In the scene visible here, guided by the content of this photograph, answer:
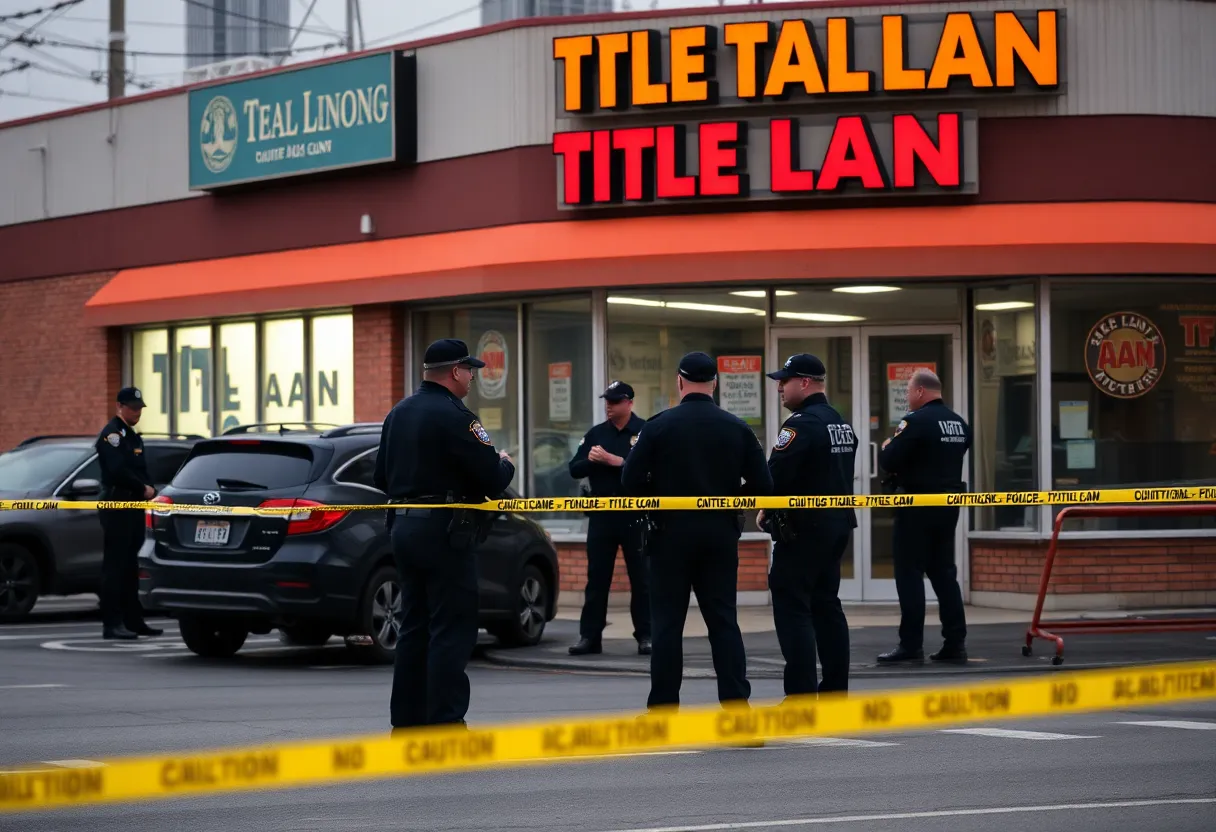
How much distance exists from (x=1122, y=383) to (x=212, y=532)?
9055 mm

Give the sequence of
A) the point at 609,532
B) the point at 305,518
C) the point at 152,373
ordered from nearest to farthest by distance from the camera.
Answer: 1. the point at 305,518
2. the point at 609,532
3. the point at 152,373

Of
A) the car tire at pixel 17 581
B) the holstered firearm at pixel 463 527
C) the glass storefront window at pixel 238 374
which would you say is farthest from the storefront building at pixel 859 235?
the holstered firearm at pixel 463 527

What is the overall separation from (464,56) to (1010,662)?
31.3 feet

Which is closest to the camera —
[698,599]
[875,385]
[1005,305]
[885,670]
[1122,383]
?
[698,599]

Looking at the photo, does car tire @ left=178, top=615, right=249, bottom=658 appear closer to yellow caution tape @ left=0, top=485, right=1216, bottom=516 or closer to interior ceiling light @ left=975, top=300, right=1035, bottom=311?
yellow caution tape @ left=0, top=485, right=1216, bottom=516

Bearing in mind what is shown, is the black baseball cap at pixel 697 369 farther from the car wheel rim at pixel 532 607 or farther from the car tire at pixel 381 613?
the car wheel rim at pixel 532 607

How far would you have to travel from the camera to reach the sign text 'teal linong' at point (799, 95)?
55.4 ft

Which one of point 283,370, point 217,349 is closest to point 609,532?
point 283,370

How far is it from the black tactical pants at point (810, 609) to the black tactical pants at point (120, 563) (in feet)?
22.5

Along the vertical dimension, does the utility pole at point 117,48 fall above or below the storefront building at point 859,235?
above

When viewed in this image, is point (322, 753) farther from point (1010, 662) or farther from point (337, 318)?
point (337, 318)

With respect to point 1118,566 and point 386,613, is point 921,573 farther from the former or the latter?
point 1118,566

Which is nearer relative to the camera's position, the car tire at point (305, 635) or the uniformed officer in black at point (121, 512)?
the car tire at point (305, 635)

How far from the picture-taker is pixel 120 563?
14.7 m
